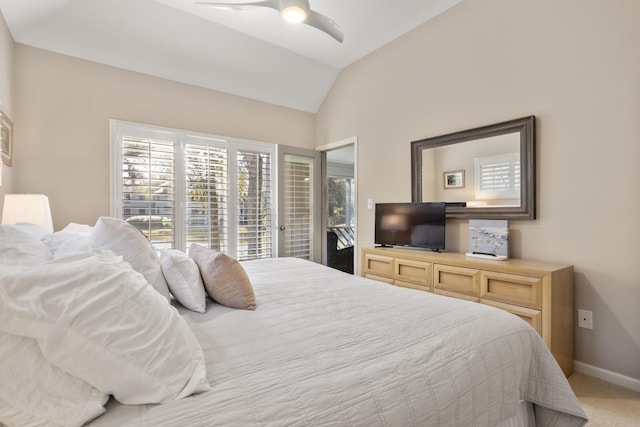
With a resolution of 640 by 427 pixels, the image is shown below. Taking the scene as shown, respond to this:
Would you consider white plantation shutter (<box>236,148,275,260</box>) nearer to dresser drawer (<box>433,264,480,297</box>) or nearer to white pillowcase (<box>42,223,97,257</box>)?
dresser drawer (<box>433,264,480,297</box>)

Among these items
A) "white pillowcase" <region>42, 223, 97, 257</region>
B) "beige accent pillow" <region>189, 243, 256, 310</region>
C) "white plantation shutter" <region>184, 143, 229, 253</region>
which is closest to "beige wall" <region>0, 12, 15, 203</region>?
"white plantation shutter" <region>184, 143, 229, 253</region>

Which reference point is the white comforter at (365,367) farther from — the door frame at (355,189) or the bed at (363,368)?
the door frame at (355,189)

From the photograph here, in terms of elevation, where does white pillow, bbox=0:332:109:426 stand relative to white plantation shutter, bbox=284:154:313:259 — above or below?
Answer: below

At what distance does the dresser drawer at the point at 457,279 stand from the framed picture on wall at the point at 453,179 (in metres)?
0.86

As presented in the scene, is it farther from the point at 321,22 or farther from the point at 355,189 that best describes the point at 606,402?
the point at 321,22

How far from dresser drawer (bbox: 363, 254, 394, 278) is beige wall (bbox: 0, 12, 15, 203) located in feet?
10.4

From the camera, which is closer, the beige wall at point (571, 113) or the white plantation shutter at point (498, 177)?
the beige wall at point (571, 113)

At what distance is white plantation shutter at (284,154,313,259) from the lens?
14.6ft

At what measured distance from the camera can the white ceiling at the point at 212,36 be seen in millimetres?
2821

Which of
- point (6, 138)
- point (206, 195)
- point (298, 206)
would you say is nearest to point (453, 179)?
point (298, 206)

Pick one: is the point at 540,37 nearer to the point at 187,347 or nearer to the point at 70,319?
the point at 187,347

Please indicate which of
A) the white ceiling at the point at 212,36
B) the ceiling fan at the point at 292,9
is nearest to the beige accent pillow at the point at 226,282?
the ceiling fan at the point at 292,9

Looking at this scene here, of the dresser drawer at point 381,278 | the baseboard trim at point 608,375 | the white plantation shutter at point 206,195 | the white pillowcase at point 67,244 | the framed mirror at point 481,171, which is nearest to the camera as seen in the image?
the white pillowcase at point 67,244

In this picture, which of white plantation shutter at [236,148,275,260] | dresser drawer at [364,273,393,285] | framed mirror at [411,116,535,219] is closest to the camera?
framed mirror at [411,116,535,219]
